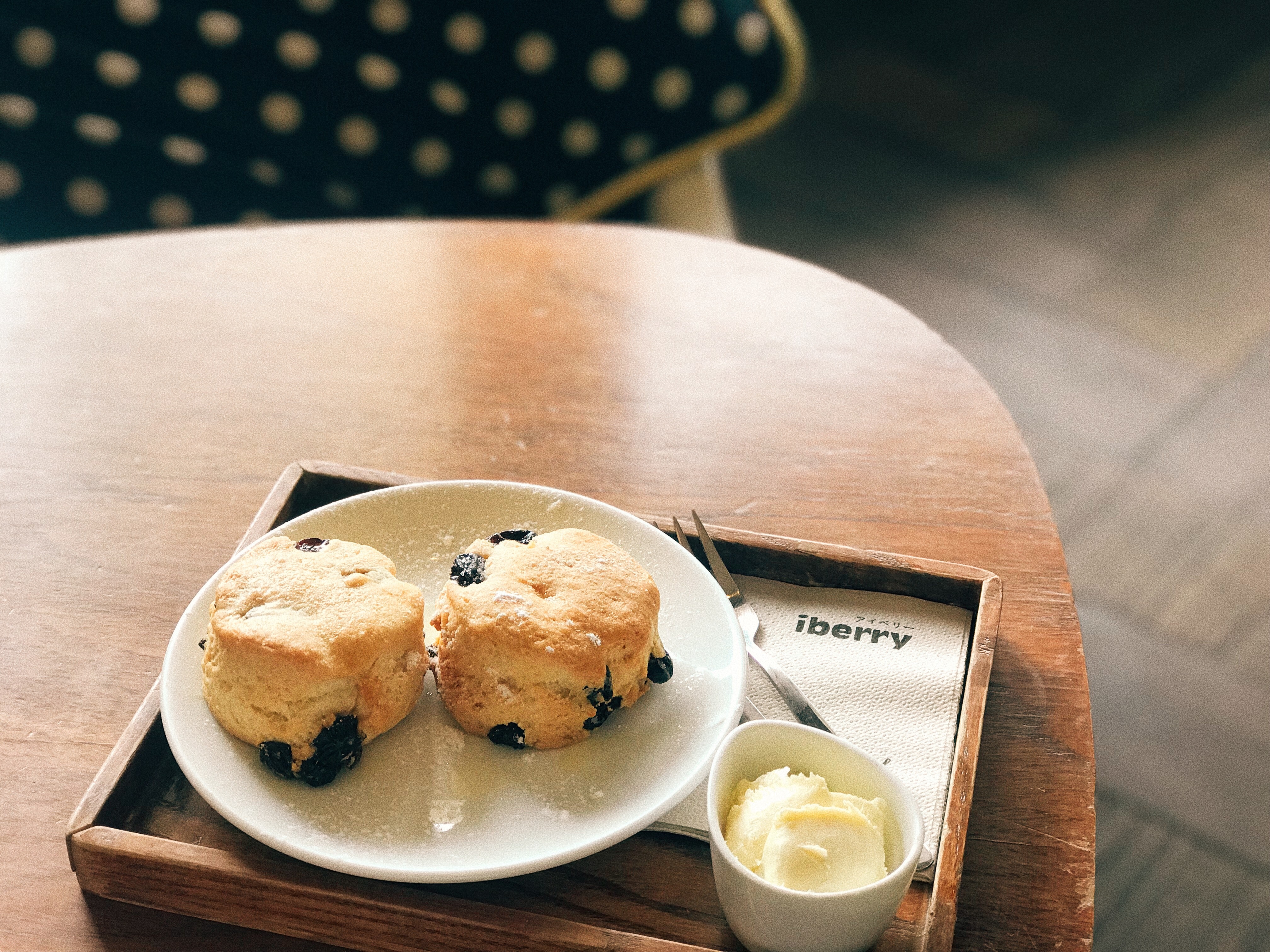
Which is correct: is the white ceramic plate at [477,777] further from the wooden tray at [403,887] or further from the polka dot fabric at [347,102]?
the polka dot fabric at [347,102]

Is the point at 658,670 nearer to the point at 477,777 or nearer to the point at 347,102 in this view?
the point at 477,777

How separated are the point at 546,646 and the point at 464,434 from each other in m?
0.35

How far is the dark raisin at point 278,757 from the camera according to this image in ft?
1.90

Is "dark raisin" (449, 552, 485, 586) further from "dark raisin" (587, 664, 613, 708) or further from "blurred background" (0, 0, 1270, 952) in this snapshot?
"blurred background" (0, 0, 1270, 952)

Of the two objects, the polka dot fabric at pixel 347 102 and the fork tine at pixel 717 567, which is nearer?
the fork tine at pixel 717 567

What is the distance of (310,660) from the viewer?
57 cm

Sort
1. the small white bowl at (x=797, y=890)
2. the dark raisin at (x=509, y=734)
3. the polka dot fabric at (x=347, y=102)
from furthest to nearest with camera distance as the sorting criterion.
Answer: the polka dot fabric at (x=347, y=102)
the dark raisin at (x=509, y=734)
the small white bowl at (x=797, y=890)

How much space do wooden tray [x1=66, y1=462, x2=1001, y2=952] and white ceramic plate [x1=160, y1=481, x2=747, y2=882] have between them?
21mm

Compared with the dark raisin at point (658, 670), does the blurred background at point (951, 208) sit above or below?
below

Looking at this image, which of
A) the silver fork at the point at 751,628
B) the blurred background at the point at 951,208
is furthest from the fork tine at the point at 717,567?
the blurred background at the point at 951,208

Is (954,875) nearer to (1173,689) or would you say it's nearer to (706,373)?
(706,373)

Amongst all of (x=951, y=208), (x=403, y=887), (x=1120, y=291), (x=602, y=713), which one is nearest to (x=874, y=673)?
(x=602, y=713)

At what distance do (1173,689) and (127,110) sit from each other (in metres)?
1.54

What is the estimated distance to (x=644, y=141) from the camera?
54.8 inches
